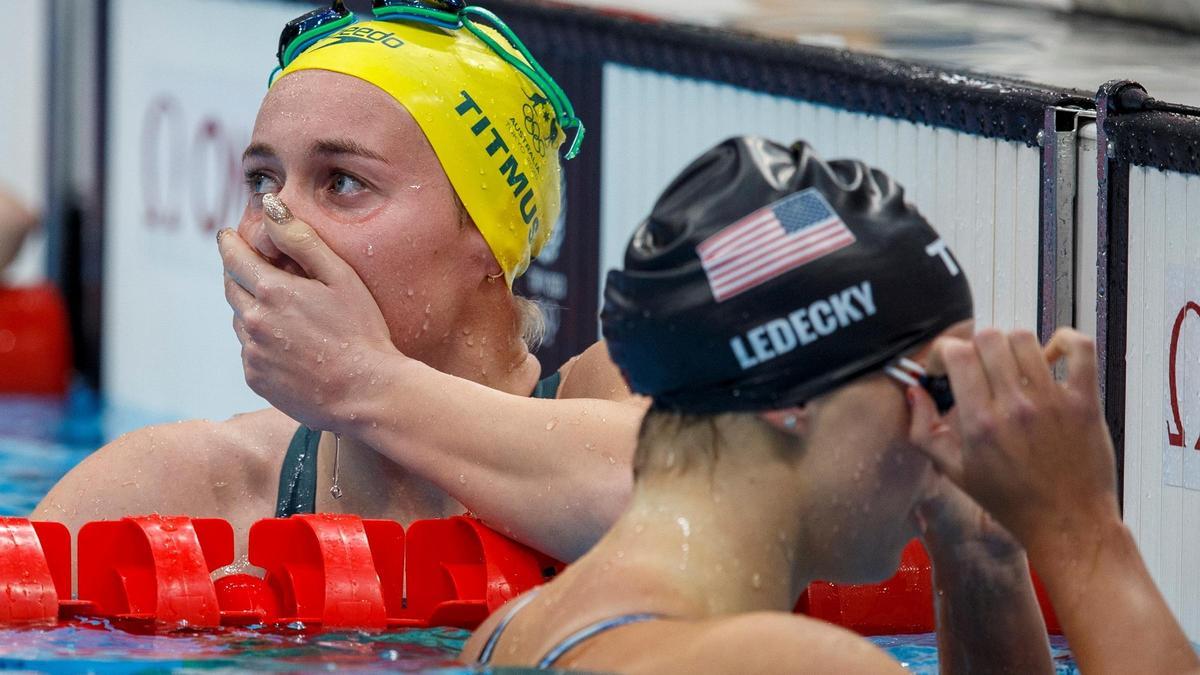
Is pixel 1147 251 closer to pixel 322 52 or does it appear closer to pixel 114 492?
pixel 322 52

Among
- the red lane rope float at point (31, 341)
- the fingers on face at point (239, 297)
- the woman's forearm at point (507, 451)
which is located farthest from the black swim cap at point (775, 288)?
the red lane rope float at point (31, 341)

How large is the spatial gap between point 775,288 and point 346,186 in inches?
46.4

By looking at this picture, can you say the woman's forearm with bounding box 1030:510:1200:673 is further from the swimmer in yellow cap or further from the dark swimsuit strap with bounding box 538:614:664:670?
the swimmer in yellow cap

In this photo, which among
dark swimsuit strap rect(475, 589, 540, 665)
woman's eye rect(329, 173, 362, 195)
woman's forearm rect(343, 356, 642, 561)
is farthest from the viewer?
woman's eye rect(329, 173, 362, 195)

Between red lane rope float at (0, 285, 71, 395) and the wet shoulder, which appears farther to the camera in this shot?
red lane rope float at (0, 285, 71, 395)

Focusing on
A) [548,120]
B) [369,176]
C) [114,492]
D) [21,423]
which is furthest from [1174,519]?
[21,423]

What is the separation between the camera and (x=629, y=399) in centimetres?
305

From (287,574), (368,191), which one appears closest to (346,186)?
(368,191)

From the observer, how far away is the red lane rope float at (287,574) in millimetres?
2764

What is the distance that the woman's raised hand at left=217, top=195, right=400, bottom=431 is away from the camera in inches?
110

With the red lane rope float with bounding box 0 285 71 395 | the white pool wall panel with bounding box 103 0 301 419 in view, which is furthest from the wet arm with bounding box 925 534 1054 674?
the red lane rope float with bounding box 0 285 71 395

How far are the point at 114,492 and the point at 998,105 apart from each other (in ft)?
6.52

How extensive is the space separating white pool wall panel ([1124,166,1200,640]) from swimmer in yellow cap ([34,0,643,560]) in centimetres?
107

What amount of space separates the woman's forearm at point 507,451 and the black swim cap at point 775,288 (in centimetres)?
75
